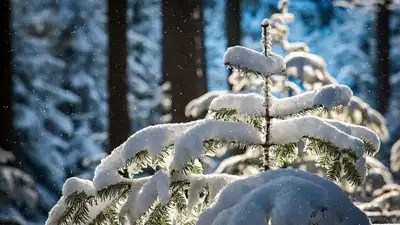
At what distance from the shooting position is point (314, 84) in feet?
15.4

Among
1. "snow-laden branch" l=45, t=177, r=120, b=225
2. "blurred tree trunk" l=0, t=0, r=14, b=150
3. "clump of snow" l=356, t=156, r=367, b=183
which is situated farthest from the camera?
"blurred tree trunk" l=0, t=0, r=14, b=150

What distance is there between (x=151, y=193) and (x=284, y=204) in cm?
55

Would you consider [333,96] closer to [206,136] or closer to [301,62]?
[206,136]

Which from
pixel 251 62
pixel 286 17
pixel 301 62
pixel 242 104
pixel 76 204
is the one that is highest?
pixel 251 62

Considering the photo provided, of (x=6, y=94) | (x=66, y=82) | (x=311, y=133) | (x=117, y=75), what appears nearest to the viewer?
(x=311, y=133)

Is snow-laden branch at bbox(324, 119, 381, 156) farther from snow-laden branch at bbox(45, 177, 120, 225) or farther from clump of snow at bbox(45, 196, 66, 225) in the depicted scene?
clump of snow at bbox(45, 196, 66, 225)

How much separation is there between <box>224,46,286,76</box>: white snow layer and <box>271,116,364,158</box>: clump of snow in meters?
0.21

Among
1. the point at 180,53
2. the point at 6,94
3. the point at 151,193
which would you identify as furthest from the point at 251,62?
the point at 180,53

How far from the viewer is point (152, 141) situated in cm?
187

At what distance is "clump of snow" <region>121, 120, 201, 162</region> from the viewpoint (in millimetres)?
1864

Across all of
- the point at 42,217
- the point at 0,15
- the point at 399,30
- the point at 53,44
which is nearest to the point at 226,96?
the point at 0,15

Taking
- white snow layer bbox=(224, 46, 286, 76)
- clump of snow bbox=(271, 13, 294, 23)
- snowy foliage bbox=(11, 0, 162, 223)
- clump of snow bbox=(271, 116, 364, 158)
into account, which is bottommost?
snowy foliage bbox=(11, 0, 162, 223)

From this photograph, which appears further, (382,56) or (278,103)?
(382,56)

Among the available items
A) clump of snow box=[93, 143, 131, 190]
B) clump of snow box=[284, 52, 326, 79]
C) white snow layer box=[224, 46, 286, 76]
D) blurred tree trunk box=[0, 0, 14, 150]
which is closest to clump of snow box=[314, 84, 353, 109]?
white snow layer box=[224, 46, 286, 76]
